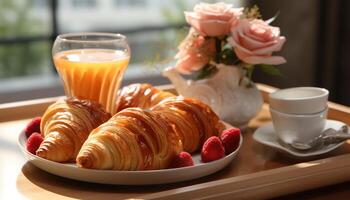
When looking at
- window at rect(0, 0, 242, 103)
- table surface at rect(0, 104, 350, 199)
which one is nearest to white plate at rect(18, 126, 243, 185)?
table surface at rect(0, 104, 350, 199)

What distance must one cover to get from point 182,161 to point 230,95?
1.06 feet

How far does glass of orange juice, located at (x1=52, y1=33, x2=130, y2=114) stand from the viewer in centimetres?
118

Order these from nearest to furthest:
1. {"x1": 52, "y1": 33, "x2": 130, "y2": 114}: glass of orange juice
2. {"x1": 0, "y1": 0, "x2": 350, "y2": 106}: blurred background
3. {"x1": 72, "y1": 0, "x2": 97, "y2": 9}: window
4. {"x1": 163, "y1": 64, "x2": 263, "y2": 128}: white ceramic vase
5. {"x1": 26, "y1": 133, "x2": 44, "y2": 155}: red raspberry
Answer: {"x1": 26, "y1": 133, "x2": 44, "y2": 155}: red raspberry
{"x1": 52, "y1": 33, "x2": 130, "y2": 114}: glass of orange juice
{"x1": 163, "y1": 64, "x2": 263, "y2": 128}: white ceramic vase
{"x1": 0, "y1": 0, "x2": 350, "y2": 106}: blurred background
{"x1": 72, "y1": 0, "x2": 97, "y2": 9}: window

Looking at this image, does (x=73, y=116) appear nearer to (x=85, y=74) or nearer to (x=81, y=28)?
(x=85, y=74)

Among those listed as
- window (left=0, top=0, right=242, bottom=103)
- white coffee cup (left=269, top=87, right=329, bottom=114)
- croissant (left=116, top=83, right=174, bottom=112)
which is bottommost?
window (left=0, top=0, right=242, bottom=103)

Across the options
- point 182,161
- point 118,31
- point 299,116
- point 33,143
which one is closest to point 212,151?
point 182,161

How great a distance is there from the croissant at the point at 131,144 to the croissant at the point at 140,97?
233 mm

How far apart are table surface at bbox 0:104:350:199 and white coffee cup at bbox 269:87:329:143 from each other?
38 millimetres

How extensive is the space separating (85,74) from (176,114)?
0.21 m

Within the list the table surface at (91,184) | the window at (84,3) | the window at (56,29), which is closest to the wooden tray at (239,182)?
the table surface at (91,184)

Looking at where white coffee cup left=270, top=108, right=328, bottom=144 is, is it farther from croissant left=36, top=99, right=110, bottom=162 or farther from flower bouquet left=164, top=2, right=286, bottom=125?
croissant left=36, top=99, right=110, bottom=162

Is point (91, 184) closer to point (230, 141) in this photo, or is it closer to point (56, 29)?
point (230, 141)

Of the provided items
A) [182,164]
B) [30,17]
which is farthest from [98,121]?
[30,17]

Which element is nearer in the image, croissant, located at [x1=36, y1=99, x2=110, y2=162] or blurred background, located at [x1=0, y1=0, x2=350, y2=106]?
croissant, located at [x1=36, y1=99, x2=110, y2=162]
